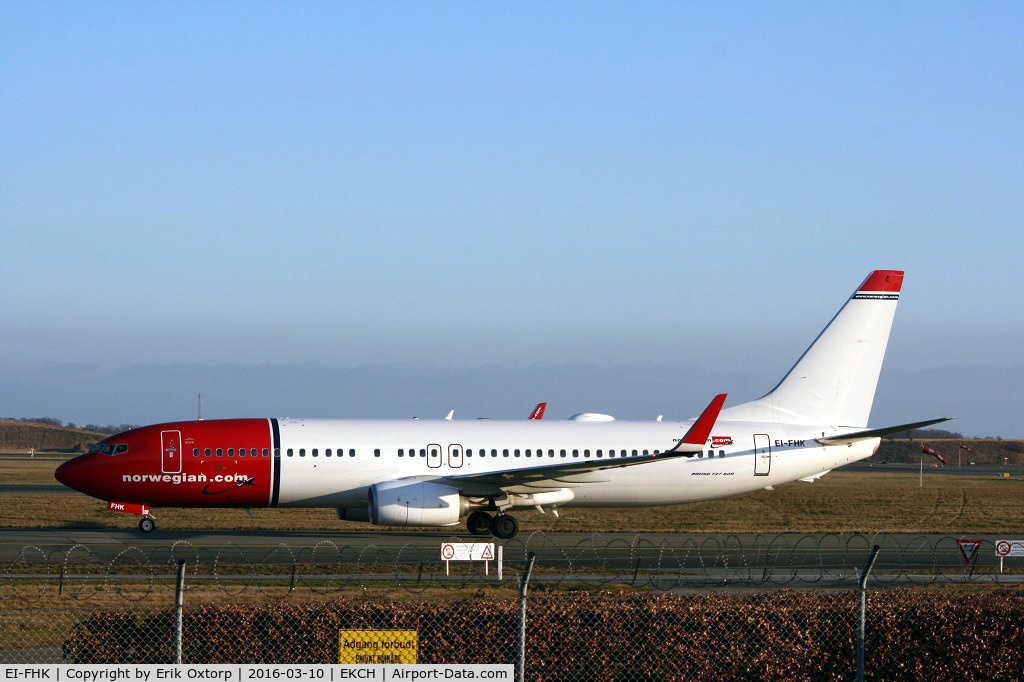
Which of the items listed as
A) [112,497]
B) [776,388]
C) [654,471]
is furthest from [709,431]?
[112,497]

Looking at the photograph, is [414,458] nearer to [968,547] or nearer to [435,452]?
[435,452]

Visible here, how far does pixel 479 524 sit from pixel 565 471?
10.7 feet

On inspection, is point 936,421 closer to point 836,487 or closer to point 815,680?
point 815,680

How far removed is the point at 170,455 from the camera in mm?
34031

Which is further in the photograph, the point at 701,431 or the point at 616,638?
the point at 701,431

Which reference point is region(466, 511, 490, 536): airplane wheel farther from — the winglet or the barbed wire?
the winglet

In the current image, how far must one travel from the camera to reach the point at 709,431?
34.3 m

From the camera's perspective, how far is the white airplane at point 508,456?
112 ft

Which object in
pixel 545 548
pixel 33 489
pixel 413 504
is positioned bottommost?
pixel 545 548

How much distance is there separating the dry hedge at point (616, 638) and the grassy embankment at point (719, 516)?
2398 cm

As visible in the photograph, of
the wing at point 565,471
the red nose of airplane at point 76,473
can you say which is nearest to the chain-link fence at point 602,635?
the wing at point 565,471

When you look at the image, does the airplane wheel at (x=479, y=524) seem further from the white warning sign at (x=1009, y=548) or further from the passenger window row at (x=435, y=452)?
the white warning sign at (x=1009, y=548)

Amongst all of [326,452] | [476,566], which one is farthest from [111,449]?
[476,566]

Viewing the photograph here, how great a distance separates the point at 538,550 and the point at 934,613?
17369mm
